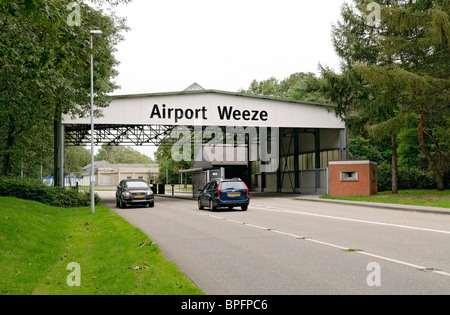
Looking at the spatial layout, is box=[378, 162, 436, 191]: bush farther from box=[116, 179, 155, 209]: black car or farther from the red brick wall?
box=[116, 179, 155, 209]: black car

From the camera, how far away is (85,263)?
8344mm

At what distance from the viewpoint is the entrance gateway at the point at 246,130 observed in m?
32.0

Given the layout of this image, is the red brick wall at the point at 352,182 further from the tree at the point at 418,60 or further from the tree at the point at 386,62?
the tree at the point at 418,60

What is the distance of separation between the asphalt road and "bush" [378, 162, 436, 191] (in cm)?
2443

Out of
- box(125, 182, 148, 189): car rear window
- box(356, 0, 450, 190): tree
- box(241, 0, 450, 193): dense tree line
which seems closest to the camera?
box(356, 0, 450, 190): tree

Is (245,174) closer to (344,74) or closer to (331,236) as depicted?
(344,74)

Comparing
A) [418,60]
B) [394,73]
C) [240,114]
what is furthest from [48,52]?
[418,60]

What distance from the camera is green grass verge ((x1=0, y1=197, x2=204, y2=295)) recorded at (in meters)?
6.15

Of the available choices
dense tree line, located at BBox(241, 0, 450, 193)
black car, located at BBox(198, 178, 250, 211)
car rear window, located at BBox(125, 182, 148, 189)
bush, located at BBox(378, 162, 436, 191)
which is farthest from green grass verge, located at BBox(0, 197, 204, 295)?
bush, located at BBox(378, 162, 436, 191)

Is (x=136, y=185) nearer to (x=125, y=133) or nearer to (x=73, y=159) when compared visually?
(x=125, y=133)

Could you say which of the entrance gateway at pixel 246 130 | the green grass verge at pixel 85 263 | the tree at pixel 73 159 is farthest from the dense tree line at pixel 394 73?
the tree at pixel 73 159

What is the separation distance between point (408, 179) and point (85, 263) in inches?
1382

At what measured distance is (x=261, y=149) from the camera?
177ft

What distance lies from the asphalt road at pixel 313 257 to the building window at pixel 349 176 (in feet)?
56.1
